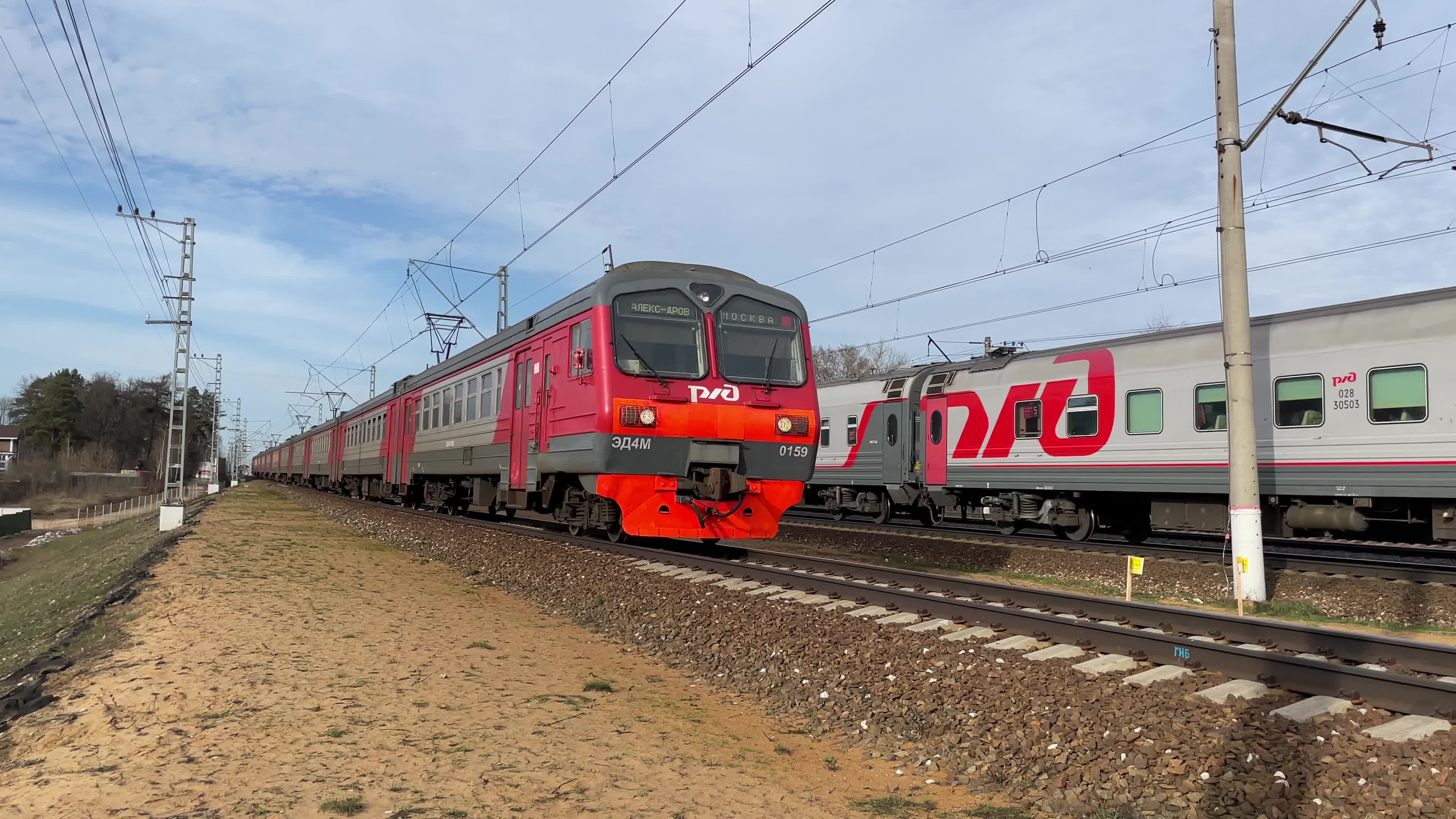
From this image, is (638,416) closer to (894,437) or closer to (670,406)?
(670,406)

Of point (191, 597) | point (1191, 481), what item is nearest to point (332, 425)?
point (191, 597)

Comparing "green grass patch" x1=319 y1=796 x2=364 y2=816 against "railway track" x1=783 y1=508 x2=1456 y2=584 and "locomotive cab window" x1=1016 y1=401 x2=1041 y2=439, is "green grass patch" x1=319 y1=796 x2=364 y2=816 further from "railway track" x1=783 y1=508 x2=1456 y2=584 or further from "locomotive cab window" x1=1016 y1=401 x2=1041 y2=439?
"locomotive cab window" x1=1016 y1=401 x2=1041 y2=439

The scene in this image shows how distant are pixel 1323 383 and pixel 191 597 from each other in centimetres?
1373

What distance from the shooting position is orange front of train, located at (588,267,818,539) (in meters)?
10.5

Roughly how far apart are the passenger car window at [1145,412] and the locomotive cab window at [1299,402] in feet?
5.59

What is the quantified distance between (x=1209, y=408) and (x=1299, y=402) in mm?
1246

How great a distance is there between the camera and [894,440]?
20250 mm

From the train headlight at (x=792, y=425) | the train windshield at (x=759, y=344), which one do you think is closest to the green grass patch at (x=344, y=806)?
the train windshield at (x=759, y=344)

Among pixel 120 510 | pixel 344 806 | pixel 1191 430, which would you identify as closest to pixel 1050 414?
pixel 1191 430

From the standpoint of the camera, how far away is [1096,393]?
603 inches

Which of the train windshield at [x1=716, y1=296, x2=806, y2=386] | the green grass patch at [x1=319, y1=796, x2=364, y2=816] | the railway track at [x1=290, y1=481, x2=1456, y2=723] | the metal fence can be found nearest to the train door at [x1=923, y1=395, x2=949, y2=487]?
the train windshield at [x1=716, y1=296, x2=806, y2=386]

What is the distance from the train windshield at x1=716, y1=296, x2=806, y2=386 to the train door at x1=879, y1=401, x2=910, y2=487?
345 inches

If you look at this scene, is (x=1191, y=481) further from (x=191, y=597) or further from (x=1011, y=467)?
(x=191, y=597)

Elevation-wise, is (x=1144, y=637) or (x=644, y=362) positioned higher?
(x=644, y=362)
